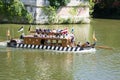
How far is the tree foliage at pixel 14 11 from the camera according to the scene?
70.5m

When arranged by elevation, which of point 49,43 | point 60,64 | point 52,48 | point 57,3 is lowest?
point 60,64

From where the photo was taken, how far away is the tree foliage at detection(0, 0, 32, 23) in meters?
70.5

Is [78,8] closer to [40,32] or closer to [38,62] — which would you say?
[40,32]

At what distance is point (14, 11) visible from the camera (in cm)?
7088

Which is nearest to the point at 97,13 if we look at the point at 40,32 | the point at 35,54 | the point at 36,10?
the point at 36,10

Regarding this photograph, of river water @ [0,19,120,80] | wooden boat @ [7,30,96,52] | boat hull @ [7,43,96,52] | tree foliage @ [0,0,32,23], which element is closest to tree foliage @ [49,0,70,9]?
tree foliage @ [0,0,32,23]

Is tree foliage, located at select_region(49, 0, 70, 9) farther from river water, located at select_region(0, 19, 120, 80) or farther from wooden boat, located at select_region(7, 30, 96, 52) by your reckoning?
wooden boat, located at select_region(7, 30, 96, 52)

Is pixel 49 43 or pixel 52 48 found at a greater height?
pixel 49 43

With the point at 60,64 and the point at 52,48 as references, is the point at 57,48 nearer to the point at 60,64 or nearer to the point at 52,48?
the point at 52,48

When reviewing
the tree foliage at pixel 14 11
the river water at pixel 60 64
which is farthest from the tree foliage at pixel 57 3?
the river water at pixel 60 64

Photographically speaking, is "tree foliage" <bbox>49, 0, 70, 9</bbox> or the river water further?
"tree foliage" <bbox>49, 0, 70, 9</bbox>

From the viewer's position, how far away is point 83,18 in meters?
75.8

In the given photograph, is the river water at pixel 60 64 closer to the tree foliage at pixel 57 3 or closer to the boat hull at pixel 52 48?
the boat hull at pixel 52 48

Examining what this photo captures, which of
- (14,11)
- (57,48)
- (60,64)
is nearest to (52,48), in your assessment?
(57,48)
